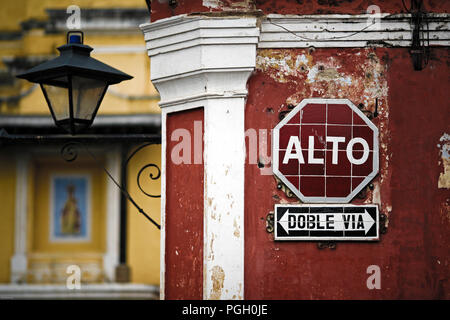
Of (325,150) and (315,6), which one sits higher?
(315,6)

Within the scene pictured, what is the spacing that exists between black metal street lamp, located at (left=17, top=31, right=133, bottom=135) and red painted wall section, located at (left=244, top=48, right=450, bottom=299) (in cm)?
149

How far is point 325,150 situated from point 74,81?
217cm

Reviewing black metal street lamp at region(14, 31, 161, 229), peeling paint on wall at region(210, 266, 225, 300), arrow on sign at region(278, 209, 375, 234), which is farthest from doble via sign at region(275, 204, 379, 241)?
black metal street lamp at region(14, 31, 161, 229)

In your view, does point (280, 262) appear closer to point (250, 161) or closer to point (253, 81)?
point (250, 161)

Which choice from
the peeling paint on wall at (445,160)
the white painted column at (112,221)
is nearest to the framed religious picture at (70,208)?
the white painted column at (112,221)

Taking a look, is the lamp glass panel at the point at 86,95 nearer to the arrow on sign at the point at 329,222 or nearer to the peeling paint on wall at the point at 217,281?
the peeling paint on wall at the point at 217,281

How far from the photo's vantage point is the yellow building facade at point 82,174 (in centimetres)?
1467

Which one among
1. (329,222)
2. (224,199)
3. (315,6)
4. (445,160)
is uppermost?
(315,6)

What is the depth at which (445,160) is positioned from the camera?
17.6 ft

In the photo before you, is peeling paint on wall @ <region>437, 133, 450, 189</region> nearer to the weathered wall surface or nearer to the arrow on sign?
the weathered wall surface

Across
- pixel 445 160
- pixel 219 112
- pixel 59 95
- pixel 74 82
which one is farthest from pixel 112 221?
pixel 445 160

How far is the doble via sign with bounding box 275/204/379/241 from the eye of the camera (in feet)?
17.3

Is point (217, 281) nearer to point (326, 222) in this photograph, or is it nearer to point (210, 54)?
point (326, 222)

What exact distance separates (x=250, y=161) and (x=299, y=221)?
1.73 feet
